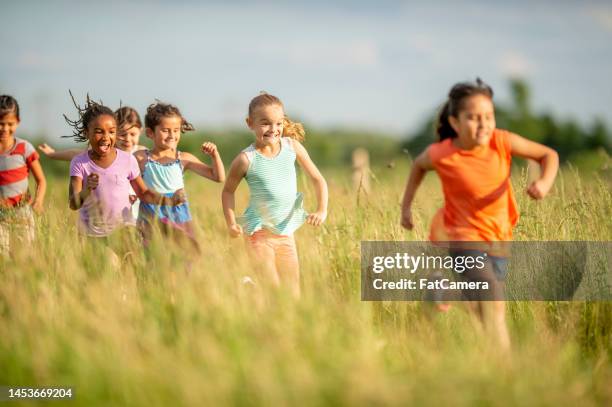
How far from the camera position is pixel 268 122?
186 inches

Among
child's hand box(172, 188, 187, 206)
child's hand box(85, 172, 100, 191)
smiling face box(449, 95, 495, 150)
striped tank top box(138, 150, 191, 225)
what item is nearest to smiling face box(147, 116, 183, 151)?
striped tank top box(138, 150, 191, 225)

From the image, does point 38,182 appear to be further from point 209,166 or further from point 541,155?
point 541,155

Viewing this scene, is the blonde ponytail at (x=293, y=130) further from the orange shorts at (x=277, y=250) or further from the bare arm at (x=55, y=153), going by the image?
the bare arm at (x=55, y=153)

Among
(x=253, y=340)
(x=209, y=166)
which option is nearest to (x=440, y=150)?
(x=253, y=340)

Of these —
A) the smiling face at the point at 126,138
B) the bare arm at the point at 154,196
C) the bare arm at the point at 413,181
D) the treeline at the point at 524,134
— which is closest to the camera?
the bare arm at the point at 413,181

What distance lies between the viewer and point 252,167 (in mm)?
4781

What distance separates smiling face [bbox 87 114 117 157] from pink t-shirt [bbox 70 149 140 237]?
0.39 ft

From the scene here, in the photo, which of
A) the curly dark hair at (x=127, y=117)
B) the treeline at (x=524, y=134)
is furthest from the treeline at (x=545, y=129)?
the curly dark hair at (x=127, y=117)

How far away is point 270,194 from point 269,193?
10mm

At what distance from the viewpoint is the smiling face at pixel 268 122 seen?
15.4 ft

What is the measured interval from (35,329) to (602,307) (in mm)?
3447

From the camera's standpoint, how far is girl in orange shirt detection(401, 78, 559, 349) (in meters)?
3.84

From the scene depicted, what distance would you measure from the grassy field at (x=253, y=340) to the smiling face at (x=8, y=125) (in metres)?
1.14

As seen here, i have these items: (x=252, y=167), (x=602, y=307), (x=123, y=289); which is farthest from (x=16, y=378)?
(x=602, y=307)
